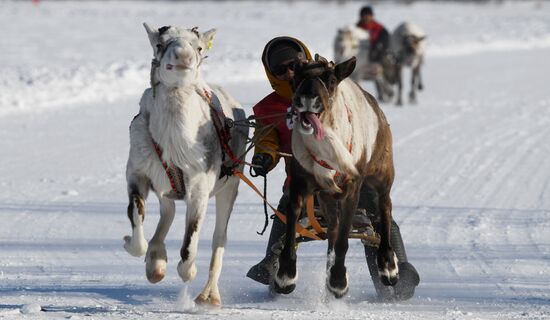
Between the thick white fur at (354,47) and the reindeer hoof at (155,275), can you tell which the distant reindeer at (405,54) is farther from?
the reindeer hoof at (155,275)

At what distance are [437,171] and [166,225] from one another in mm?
6530

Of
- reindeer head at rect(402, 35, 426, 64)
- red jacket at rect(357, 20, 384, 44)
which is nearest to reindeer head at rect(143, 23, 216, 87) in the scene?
red jacket at rect(357, 20, 384, 44)

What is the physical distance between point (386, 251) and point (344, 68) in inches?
56.6

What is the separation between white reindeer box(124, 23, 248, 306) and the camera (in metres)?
5.91

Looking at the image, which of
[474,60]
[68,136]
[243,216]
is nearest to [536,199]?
[243,216]

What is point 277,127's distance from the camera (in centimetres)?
692

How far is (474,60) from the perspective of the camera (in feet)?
109

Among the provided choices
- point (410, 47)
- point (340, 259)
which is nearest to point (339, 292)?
point (340, 259)

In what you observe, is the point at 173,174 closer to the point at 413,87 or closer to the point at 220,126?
the point at 220,126

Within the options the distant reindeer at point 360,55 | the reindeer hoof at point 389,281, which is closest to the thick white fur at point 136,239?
the reindeer hoof at point 389,281

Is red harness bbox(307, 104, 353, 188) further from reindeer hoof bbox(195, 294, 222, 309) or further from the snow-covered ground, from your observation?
reindeer hoof bbox(195, 294, 222, 309)

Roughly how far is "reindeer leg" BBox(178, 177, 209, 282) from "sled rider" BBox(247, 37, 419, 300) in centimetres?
70

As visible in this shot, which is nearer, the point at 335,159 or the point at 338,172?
the point at 335,159

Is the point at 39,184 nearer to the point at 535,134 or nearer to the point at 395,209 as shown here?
the point at 395,209
